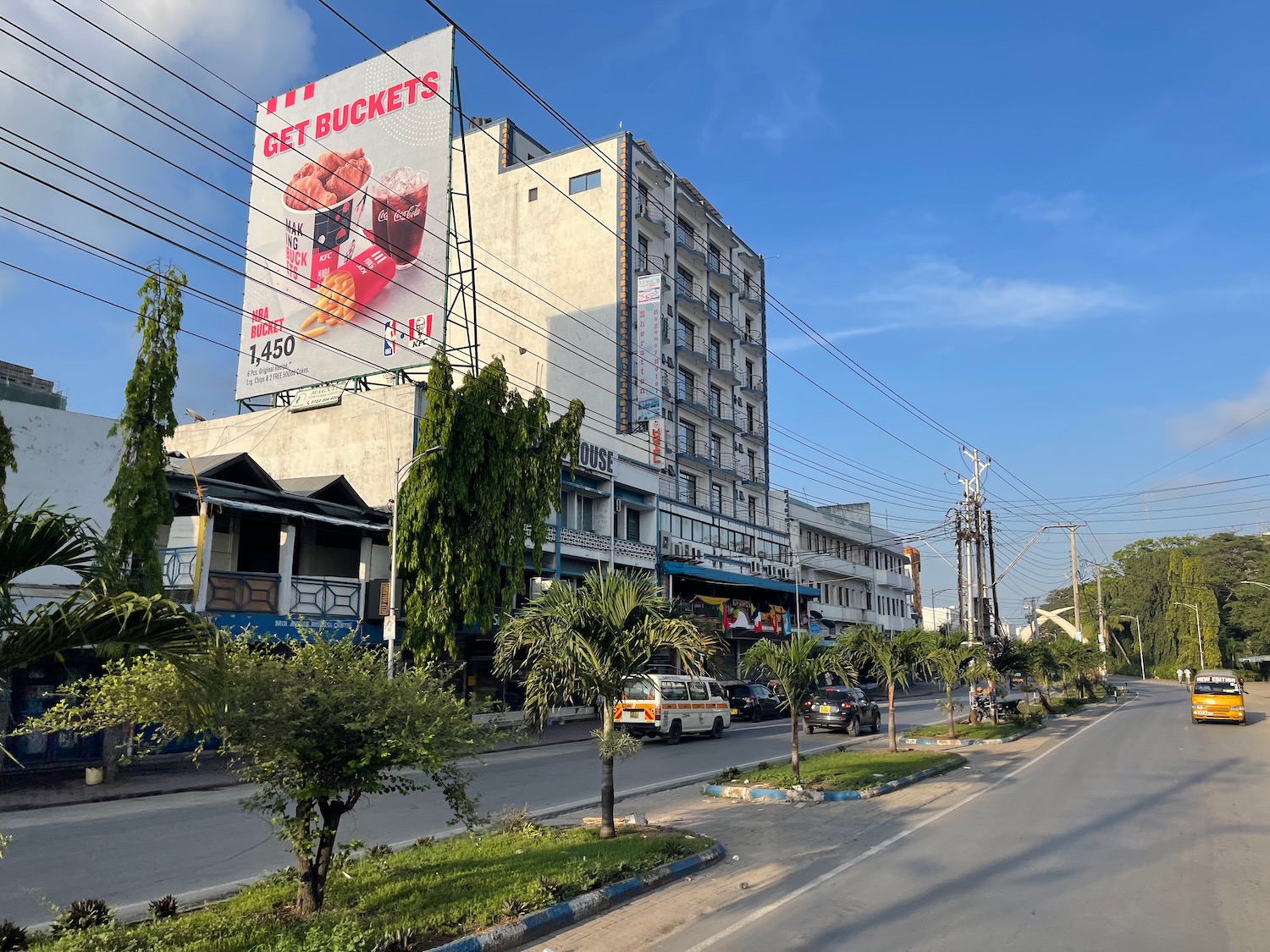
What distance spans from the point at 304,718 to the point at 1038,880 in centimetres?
757

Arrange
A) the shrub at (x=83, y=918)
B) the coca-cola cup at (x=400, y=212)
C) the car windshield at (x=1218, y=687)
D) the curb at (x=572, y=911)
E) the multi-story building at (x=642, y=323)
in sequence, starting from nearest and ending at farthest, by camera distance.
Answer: the shrub at (x=83, y=918), the curb at (x=572, y=911), the coca-cola cup at (x=400, y=212), the car windshield at (x=1218, y=687), the multi-story building at (x=642, y=323)

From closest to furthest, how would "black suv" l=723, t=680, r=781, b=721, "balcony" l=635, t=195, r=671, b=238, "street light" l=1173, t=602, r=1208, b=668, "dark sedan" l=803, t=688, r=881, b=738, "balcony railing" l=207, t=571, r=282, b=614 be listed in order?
"balcony railing" l=207, t=571, r=282, b=614
"dark sedan" l=803, t=688, r=881, b=738
"black suv" l=723, t=680, r=781, b=721
"balcony" l=635, t=195, r=671, b=238
"street light" l=1173, t=602, r=1208, b=668

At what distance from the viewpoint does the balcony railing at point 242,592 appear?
24.6 metres

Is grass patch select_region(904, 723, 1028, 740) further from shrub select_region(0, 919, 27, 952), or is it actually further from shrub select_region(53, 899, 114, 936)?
shrub select_region(0, 919, 27, 952)

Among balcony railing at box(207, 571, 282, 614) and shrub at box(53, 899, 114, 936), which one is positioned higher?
balcony railing at box(207, 571, 282, 614)

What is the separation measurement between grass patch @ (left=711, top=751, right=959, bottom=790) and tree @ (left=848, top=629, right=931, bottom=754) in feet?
8.69

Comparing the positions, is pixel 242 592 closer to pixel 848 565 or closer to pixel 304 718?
pixel 304 718

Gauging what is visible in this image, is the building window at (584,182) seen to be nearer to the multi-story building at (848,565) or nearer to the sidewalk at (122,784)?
the multi-story building at (848,565)

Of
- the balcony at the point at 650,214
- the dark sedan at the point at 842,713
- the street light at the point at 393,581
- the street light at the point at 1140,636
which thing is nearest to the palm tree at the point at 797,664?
the street light at the point at 393,581

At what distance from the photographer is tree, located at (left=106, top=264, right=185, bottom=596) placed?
19516 mm

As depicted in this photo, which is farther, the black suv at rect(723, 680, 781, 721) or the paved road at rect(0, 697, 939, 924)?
the black suv at rect(723, 680, 781, 721)

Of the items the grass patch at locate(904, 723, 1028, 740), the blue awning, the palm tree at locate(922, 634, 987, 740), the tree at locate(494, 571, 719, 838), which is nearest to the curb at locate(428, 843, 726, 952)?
the tree at locate(494, 571, 719, 838)

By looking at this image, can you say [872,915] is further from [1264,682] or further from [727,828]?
[1264,682]

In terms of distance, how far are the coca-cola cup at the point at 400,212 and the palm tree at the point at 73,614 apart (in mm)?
26108
